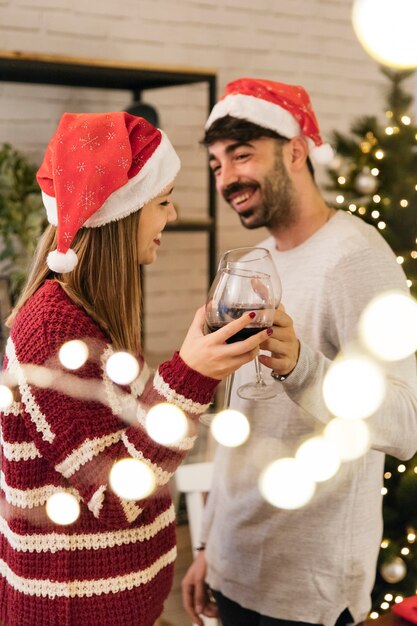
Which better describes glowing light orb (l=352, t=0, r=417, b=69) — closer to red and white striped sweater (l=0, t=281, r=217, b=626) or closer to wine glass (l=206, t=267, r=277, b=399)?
wine glass (l=206, t=267, r=277, b=399)

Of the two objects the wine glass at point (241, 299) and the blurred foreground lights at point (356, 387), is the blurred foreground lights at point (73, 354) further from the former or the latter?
the blurred foreground lights at point (356, 387)

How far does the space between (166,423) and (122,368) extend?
11cm

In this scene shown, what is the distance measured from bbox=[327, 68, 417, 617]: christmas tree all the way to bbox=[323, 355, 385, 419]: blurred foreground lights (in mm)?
648

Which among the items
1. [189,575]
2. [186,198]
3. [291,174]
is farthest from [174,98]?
[189,575]

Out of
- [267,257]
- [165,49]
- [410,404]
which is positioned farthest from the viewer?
[165,49]

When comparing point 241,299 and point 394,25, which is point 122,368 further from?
point 394,25

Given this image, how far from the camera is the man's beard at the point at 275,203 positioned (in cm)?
133

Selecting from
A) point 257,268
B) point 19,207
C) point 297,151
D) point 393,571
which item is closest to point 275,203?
point 297,151

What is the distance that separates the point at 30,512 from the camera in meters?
0.91

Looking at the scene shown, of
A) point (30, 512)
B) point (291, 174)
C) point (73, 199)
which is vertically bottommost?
point (30, 512)

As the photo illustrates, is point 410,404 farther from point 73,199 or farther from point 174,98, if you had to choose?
point 174,98

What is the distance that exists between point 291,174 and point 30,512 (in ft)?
2.50

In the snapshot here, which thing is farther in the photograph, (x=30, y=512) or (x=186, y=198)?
(x=186, y=198)

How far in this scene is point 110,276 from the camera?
96 centimetres
